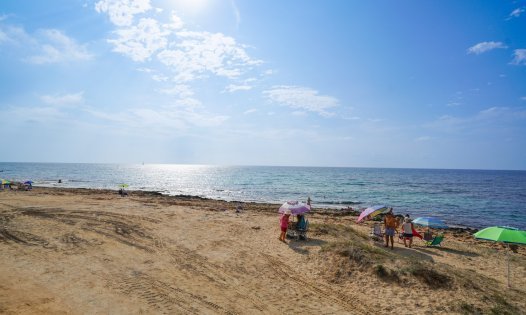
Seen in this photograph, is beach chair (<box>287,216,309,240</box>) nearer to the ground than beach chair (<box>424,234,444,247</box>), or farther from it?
farther from it

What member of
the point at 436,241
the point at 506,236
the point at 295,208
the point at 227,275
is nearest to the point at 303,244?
the point at 295,208

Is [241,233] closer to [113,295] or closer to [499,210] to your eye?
[113,295]

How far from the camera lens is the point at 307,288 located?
30.2 ft

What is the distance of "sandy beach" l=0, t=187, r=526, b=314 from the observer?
7.91 m

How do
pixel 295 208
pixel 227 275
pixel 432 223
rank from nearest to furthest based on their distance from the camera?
pixel 227 275 → pixel 295 208 → pixel 432 223

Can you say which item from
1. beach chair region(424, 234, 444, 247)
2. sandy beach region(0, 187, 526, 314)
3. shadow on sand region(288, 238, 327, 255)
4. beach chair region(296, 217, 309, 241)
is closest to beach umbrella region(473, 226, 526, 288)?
sandy beach region(0, 187, 526, 314)

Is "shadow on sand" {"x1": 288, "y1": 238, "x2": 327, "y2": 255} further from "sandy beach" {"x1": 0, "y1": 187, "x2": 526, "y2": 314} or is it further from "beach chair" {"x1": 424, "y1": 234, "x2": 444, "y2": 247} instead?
"beach chair" {"x1": 424, "y1": 234, "x2": 444, "y2": 247}

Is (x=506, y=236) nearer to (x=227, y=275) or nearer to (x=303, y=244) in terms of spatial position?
(x=303, y=244)

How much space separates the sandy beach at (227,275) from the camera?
7914mm

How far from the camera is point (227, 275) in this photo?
9984 mm

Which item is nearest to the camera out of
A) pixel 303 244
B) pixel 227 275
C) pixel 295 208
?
pixel 227 275

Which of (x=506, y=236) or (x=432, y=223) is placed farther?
(x=432, y=223)

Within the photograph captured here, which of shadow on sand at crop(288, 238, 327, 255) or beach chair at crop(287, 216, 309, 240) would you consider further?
beach chair at crop(287, 216, 309, 240)

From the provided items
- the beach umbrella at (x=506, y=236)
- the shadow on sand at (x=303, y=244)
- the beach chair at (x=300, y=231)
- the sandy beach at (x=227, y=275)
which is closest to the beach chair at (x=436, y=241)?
the sandy beach at (x=227, y=275)
